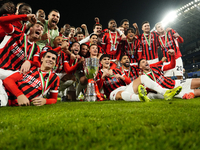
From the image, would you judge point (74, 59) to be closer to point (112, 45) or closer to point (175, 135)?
point (112, 45)

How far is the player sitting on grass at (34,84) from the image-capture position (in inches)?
102

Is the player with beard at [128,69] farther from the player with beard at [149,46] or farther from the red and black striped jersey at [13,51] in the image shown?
the red and black striped jersey at [13,51]

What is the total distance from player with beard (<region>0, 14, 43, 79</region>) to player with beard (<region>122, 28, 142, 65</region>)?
11.3 feet

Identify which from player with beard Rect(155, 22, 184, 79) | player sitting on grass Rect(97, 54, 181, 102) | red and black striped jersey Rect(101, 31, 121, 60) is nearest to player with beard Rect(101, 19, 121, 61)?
red and black striped jersey Rect(101, 31, 121, 60)

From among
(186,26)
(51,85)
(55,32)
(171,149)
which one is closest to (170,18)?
(186,26)

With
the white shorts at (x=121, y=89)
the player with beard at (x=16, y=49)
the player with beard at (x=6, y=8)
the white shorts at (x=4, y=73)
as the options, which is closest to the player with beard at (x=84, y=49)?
the player with beard at (x=16, y=49)

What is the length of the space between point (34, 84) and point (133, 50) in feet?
13.4

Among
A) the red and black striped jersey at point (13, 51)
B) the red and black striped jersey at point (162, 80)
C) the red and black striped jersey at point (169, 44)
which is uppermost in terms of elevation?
the red and black striped jersey at point (169, 44)

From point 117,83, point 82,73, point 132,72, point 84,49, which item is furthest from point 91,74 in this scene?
point 132,72

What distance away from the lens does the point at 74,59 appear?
436 cm

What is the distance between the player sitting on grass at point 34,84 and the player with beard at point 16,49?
6.6 inches

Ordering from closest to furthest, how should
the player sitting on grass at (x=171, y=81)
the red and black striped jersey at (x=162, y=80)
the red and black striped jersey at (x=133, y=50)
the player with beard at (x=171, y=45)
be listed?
the player sitting on grass at (x=171, y=81) → the red and black striped jersey at (x=162, y=80) → the player with beard at (x=171, y=45) → the red and black striped jersey at (x=133, y=50)

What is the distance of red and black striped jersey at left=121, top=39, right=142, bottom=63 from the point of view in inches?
220

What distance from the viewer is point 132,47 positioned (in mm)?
5652
